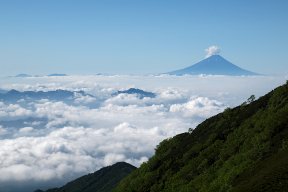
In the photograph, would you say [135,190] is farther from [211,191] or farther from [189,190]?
[211,191]

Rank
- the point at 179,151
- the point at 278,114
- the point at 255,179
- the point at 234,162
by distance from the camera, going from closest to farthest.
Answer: the point at 255,179, the point at 234,162, the point at 278,114, the point at 179,151

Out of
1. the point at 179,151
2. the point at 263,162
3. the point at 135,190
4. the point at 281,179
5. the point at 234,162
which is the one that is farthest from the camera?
the point at 179,151

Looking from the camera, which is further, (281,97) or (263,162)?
(281,97)

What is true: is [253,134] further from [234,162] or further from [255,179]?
[255,179]

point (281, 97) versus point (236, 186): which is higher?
point (281, 97)

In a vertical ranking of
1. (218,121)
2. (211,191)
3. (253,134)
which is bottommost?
(211,191)

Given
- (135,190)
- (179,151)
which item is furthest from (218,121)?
(135,190)

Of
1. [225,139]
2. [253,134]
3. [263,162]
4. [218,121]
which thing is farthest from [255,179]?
[218,121]
